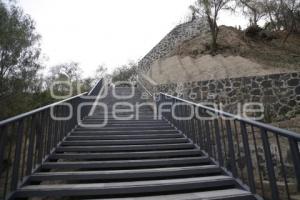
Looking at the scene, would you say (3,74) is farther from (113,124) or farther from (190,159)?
(190,159)

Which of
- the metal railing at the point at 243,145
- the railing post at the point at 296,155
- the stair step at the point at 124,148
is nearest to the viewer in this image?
the railing post at the point at 296,155

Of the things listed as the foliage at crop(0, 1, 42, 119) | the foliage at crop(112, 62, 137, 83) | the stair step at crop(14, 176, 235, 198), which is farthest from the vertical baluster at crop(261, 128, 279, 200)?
the foliage at crop(112, 62, 137, 83)

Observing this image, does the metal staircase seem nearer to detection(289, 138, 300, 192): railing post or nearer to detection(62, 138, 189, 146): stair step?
detection(62, 138, 189, 146): stair step

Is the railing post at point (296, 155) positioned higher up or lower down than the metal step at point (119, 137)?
lower down

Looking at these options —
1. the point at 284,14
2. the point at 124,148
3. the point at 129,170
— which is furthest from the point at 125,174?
the point at 284,14

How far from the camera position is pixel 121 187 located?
99.9 inches

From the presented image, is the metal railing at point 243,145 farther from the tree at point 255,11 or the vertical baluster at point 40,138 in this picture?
→ the tree at point 255,11

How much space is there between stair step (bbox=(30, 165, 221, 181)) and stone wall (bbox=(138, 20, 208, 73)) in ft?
44.1

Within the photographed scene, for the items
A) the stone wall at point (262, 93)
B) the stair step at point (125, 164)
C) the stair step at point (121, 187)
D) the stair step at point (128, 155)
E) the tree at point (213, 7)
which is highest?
the tree at point (213, 7)

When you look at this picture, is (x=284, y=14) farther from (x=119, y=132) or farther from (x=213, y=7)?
(x=119, y=132)

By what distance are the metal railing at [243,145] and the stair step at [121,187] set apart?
36cm

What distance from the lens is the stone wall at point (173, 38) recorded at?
54.2ft

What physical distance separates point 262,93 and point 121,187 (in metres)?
6.92

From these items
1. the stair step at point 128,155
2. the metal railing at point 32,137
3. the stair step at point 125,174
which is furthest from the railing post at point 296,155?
the metal railing at point 32,137
